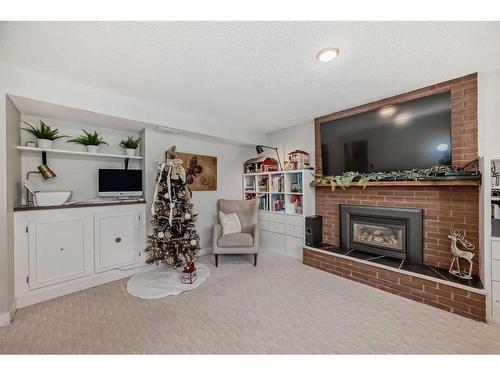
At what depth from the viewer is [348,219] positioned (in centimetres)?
294

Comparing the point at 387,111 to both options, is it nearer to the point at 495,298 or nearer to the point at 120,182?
the point at 495,298

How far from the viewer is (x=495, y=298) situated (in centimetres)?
171

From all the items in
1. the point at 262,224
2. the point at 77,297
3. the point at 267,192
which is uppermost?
the point at 267,192

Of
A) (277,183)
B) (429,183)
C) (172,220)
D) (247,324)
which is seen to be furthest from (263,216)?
(429,183)

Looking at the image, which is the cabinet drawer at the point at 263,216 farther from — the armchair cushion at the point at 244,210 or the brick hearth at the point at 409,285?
the brick hearth at the point at 409,285

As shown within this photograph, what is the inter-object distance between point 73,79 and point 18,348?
2.38 metres

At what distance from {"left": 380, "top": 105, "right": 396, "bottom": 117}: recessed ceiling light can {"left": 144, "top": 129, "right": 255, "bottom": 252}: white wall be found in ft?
8.06

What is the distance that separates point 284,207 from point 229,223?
103 cm

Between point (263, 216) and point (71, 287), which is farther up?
point (263, 216)

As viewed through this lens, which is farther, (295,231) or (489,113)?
(295,231)

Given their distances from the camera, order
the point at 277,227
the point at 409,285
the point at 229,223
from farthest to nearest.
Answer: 1. the point at 277,227
2. the point at 229,223
3. the point at 409,285

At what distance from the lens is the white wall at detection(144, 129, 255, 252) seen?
117 inches
